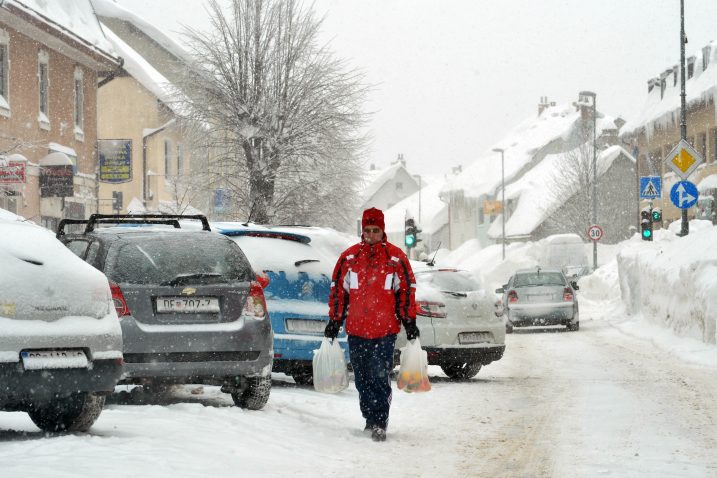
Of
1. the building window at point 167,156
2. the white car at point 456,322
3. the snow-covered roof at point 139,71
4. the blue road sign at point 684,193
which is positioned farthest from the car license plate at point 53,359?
the building window at point 167,156

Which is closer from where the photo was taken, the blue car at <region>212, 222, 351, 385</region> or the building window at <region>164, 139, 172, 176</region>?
the blue car at <region>212, 222, 351, 385</region>

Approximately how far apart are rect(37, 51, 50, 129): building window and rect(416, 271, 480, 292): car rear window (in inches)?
658

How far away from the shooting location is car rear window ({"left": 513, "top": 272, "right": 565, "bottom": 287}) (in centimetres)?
2845

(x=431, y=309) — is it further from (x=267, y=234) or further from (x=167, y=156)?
(x=167, y=156)

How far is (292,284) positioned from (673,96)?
4699cm

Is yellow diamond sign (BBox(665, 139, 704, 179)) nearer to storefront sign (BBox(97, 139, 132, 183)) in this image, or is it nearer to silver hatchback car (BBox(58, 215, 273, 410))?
storefront sign (BBox(97, 139, 132, 183))

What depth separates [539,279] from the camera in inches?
1129

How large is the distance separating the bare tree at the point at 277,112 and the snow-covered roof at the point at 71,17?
9.65 ft

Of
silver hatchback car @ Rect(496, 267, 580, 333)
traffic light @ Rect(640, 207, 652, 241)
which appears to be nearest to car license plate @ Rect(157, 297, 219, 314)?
silver hatchback car @ Rect(496, 267, 580, 333)

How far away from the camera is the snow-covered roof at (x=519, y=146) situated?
92500mm

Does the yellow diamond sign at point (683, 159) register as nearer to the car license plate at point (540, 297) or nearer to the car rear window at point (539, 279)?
the car rear window at point (539, 279)

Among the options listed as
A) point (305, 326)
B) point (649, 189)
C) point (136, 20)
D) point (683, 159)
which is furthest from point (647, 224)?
point (136, 20)

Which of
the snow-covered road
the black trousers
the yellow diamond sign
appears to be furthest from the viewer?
the yellow diamond sign

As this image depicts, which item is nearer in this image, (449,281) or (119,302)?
(119,302)
